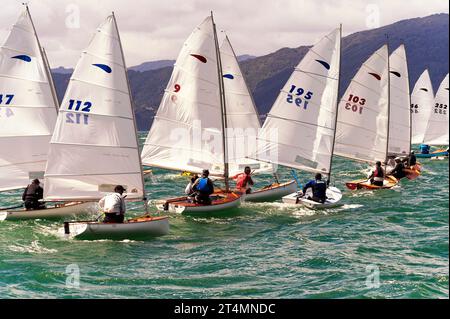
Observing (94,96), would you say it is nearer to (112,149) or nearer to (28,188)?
(112,149)

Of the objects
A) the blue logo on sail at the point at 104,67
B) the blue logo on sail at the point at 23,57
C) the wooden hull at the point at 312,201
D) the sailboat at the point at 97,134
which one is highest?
the blue logo on sail at the point at 23,57

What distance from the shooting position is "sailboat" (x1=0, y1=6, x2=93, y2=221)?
76.6 feet

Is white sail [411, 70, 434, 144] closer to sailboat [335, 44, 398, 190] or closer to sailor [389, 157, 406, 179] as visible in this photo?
sailor [389, 157, 406, 179]

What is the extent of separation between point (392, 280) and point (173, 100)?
14395 mm

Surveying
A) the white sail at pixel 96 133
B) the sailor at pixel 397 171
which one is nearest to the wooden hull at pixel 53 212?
the white sail at pixel 96 133

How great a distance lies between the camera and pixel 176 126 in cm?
2648

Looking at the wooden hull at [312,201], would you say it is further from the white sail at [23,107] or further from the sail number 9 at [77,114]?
the white sail at [23,107]

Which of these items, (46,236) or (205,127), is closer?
(46,236)

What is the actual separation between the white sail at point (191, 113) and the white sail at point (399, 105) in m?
14.6

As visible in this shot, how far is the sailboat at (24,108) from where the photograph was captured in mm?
23359
